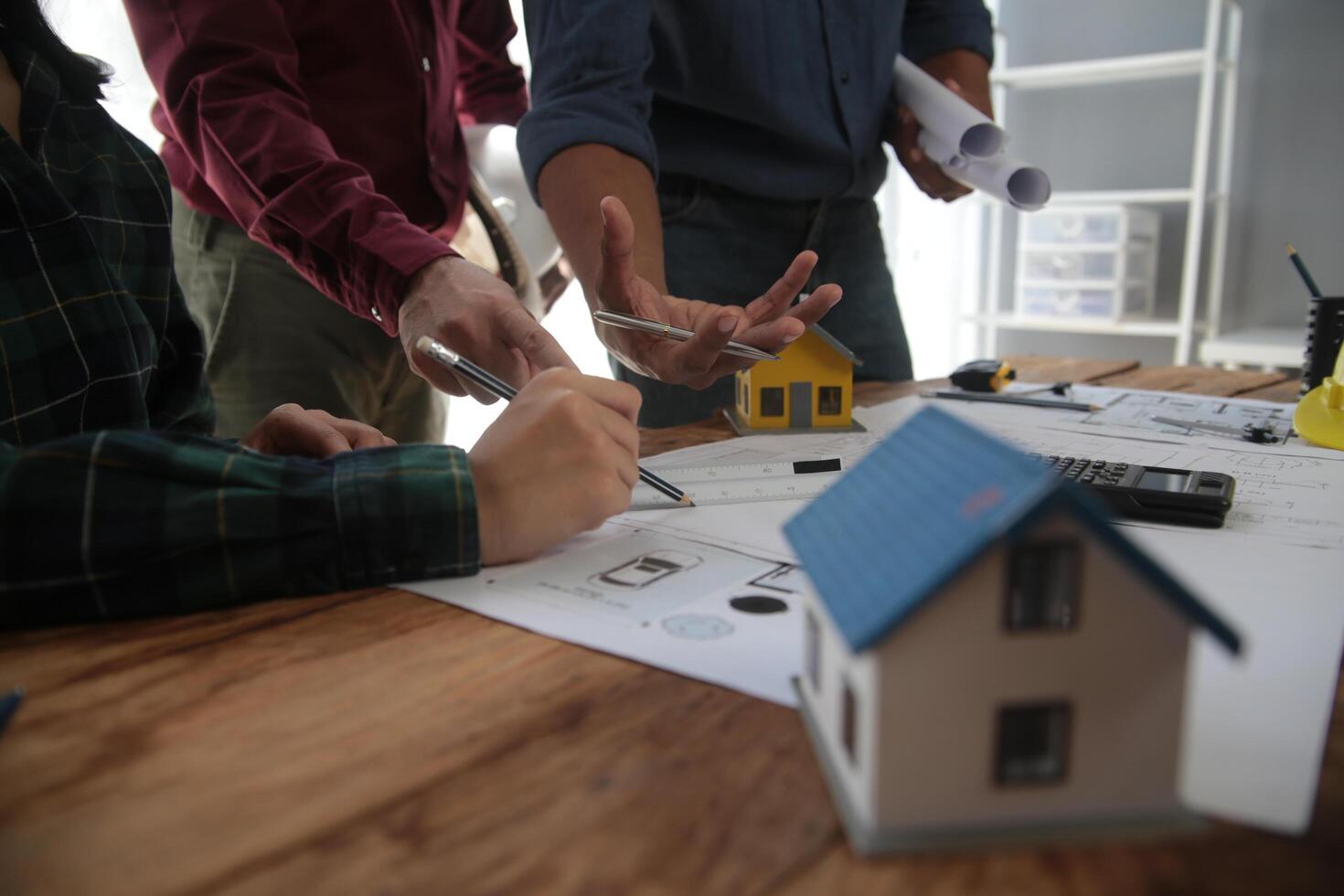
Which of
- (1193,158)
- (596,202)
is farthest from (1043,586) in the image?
(1193,158)

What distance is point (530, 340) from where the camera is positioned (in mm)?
862

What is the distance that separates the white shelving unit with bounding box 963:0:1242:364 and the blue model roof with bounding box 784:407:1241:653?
8.95 ft

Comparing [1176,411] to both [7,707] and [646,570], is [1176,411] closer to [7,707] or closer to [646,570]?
[646,570]

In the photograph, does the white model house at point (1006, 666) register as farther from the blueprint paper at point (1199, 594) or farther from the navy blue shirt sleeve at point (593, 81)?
the navy blue shirt sleeve at point (593, 81)

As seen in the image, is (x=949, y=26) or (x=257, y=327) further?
(x=949, y=26)

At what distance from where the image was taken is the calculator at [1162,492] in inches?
27.9

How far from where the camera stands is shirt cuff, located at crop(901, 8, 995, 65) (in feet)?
5.18

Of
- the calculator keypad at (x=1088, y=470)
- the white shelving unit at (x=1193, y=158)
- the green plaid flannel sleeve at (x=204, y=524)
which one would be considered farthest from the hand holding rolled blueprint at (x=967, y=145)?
the white shelving unit at (x=1193, y=158)

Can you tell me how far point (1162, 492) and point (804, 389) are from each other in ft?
1.52

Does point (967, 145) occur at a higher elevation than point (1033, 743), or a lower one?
higher

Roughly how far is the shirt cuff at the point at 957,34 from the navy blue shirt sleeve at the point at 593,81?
658 millimetres

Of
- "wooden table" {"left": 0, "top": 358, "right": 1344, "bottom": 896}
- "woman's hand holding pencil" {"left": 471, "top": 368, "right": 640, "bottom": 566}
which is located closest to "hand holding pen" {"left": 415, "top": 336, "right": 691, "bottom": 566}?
"woman's hand holding pencil" {"left": 471, "top": 368, "right": 640, "bottom": 566}

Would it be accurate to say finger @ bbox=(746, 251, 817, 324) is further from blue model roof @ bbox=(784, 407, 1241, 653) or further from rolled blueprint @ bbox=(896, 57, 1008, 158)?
blue model roof @ bbox=(784, 407, 1241, 653)

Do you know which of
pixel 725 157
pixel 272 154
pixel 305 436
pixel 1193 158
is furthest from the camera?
pixel 1193 158
